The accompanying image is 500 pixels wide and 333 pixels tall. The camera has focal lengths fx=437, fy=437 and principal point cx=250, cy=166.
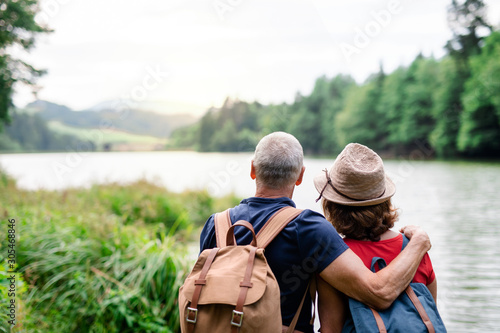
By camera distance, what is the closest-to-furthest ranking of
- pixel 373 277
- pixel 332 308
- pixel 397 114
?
pixel 373 277, pixel 332 308, pixel 397 114

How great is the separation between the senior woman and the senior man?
0.27 feet

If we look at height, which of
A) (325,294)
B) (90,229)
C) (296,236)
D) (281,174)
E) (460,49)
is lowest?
(90,229)

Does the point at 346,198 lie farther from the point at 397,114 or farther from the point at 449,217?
the point at 397,114

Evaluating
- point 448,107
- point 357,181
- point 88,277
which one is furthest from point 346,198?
point 448,107

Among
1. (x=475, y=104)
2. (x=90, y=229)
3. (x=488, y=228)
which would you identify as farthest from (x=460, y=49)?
(x=90, y=229)

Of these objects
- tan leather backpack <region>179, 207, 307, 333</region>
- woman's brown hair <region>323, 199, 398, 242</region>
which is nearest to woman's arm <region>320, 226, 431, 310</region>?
woman's brown hair <region>323, 199, 398, 242</region>

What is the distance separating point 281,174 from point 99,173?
35.2 feet

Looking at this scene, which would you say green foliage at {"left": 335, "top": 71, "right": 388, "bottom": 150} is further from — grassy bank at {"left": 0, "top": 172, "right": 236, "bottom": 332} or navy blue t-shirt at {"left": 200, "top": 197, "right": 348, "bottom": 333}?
navy blue t-shirt at {"left": 200, "top": 197, "right": 348, "bottom": 333}

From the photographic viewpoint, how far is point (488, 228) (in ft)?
38.9

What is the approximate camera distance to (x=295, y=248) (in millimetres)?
1865

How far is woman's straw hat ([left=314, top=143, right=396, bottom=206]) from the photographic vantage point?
78.3 inches

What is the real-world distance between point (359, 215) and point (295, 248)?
350 mm

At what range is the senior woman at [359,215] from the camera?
1.90 metres

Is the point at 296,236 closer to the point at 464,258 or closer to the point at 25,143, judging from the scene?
the point at 464,258
